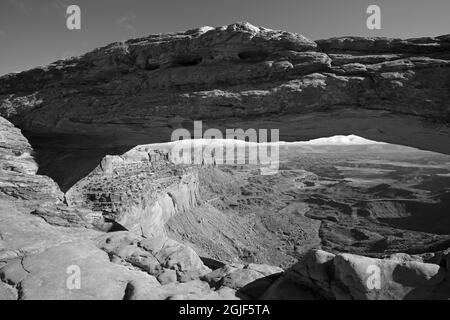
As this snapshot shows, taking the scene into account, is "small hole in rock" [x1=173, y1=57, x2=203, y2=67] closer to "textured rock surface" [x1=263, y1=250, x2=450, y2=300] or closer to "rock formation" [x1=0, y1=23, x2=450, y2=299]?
"rock formation" [x1=0, y1=23, x2=450, y2=299]

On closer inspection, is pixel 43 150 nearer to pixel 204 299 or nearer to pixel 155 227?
pixel 155 227

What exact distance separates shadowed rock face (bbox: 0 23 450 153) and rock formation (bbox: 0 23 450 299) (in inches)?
2.0

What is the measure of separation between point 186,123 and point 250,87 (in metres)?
3.44

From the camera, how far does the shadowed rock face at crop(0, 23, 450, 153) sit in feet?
34.4

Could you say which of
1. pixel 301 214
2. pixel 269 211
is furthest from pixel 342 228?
pixel 269 211

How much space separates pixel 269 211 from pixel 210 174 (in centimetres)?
1145

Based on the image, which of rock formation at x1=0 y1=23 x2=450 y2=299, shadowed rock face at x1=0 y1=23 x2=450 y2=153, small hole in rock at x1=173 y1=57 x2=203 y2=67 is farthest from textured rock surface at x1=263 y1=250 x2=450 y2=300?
small hole in rock at x1=173 y1=57 x2=203 y2=67

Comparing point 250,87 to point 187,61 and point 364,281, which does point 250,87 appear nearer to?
point 187,61

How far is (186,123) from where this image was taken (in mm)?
13258

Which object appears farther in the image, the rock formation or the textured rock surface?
the rock formation

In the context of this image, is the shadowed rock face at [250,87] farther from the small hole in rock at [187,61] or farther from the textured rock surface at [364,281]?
the textured rock surface at [364,281]

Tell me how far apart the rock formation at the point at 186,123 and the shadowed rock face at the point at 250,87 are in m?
0.05

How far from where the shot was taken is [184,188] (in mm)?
26750

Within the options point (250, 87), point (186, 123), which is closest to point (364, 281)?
point (250, 87)
